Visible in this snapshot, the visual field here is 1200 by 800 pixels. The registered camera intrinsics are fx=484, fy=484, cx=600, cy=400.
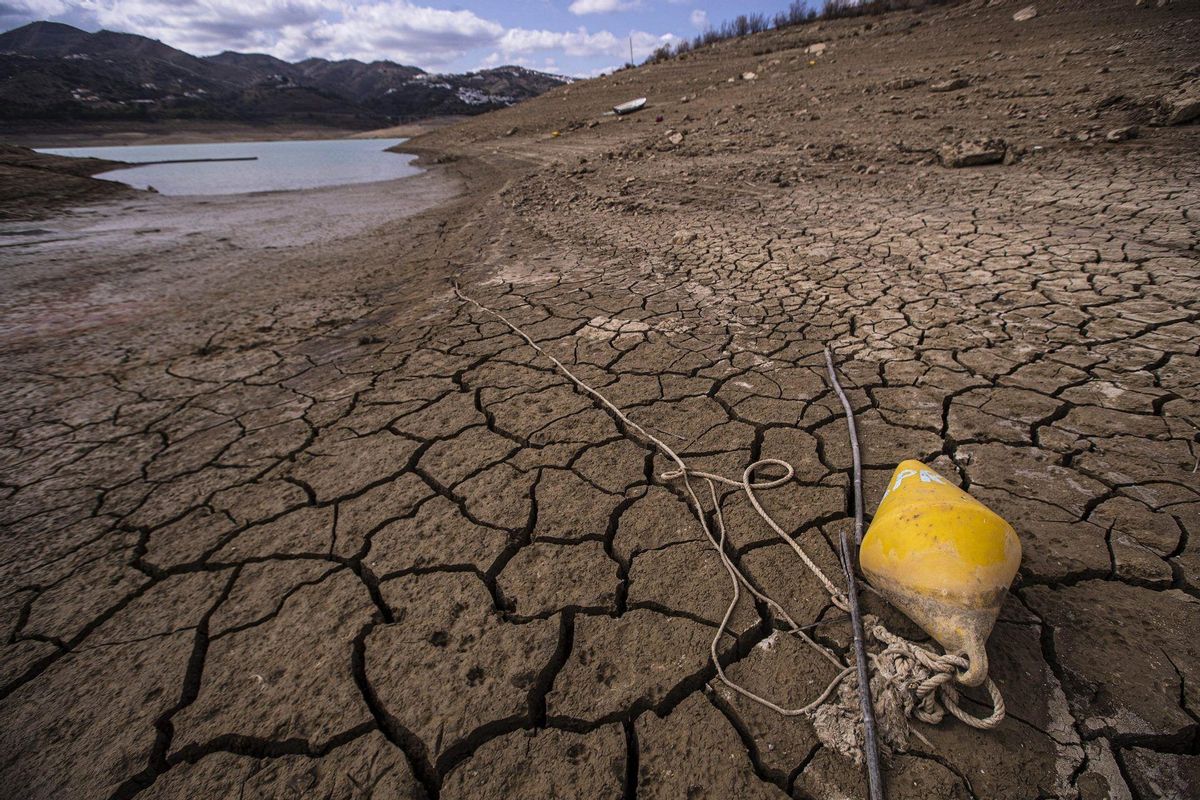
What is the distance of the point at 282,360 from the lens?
114 inches

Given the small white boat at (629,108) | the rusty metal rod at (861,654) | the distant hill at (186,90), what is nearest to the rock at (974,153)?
the rusty metal rod at (861,654)

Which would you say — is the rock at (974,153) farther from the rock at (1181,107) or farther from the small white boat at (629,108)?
the small white boat at (629,108)

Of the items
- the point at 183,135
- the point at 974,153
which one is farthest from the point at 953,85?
the point at 183,135

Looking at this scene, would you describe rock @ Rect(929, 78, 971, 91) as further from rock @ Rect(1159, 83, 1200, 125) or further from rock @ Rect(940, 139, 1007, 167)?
rock @ Rect(940, 139, 1007, 167)

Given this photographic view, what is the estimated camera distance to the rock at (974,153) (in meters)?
4.97

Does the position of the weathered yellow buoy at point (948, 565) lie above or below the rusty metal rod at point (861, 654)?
above

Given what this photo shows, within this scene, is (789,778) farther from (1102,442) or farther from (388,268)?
(388,268)

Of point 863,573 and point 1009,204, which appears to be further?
point 1009,204

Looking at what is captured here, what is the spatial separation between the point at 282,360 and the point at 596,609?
258 cm

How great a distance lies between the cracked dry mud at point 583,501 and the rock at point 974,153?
70 centimetres

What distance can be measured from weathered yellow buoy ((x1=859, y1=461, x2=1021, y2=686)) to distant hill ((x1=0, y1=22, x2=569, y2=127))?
5353 cm

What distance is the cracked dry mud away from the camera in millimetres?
1066

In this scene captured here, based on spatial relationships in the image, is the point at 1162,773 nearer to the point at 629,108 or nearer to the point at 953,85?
the point at 953,85

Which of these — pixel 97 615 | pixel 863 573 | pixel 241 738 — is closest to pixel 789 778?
pixel 863 573
